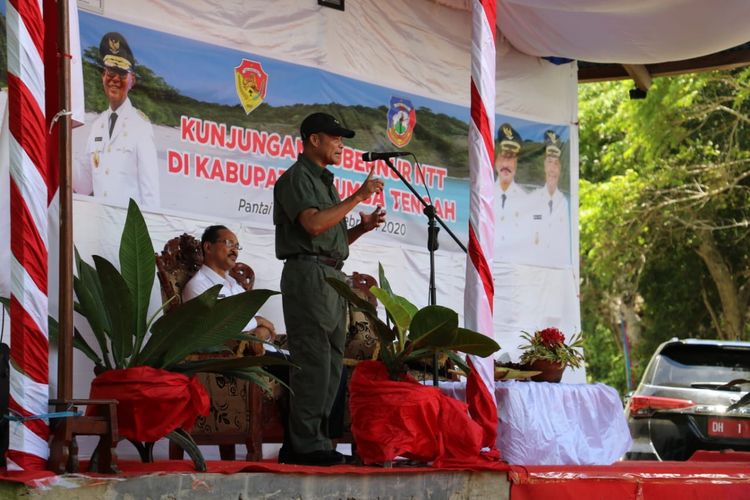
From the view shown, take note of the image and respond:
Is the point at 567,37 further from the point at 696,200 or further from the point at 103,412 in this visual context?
the point at 696,200

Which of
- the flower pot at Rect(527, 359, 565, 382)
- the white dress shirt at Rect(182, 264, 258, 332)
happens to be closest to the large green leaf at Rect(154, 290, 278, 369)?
the white dress shirt at Rect(182, 264, 258, 332)

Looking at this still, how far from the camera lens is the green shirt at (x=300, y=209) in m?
5.71

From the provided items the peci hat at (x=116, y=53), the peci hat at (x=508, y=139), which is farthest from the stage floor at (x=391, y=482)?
the peci hat at (x=508, y=139)

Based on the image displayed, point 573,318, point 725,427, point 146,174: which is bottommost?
point 725,427

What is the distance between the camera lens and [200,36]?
7871mm

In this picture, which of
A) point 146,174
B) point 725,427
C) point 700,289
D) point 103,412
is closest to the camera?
Result: point 103,412

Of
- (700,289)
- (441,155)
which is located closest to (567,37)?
(441,155)

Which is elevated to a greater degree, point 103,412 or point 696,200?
point 696,200

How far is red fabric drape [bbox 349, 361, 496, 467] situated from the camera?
17.3 feet

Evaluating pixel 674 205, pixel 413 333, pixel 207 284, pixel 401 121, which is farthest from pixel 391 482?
pixel 674 205

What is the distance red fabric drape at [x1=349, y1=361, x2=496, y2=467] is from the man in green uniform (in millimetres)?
301

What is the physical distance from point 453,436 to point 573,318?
5194 mm

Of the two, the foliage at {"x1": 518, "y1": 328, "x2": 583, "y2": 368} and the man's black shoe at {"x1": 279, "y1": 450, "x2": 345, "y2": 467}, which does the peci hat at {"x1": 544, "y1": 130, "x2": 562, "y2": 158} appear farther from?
the man's black shoe at {"x1": 279, "y1": 450, "x2": 345, "y2": 467}

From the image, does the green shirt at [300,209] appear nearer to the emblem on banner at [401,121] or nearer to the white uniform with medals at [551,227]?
the emblem on banner at [401,121]
